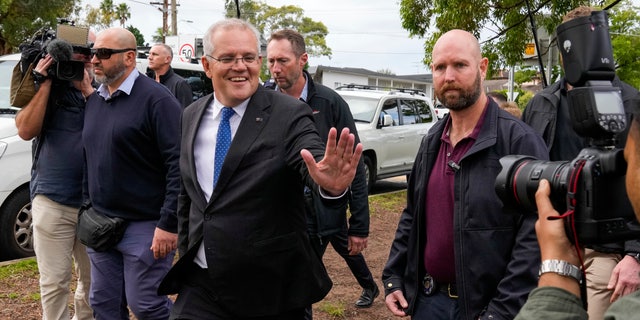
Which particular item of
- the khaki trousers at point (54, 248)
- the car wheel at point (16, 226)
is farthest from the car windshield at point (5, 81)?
the khaki trousers at point (54, 248)

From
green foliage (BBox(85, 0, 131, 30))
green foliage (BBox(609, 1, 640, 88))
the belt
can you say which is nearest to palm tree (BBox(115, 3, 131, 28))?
green foliage (BBox(85, 0, 131, 30))

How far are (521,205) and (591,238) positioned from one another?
1.32ft

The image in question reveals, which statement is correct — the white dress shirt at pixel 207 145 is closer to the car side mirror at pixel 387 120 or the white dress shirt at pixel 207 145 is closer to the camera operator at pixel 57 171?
the camera operator at pixel 57 171

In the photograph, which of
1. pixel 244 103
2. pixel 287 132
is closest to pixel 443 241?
pixel 287 132

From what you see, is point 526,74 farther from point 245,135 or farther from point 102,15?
point 102,15

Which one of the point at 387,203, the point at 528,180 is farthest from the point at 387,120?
the point at 528,180

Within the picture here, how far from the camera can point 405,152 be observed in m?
13.0

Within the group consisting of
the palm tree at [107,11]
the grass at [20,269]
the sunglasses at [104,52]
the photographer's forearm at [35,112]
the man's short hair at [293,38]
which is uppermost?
the palm tree at [107,11]

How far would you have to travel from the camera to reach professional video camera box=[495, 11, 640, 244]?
1.81 metres

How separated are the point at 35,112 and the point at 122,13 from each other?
5252cm

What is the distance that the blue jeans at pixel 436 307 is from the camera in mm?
3086

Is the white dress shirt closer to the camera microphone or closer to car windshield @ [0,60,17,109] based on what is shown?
the camera microphone

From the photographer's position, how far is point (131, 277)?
396 centimetres

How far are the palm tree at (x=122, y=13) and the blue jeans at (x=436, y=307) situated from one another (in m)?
52.6
